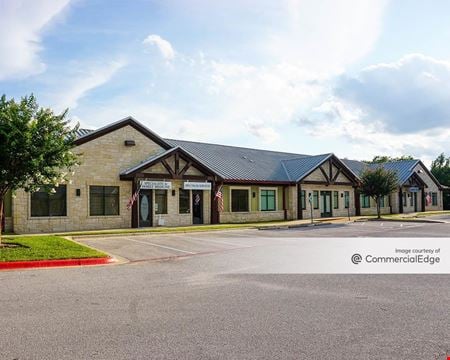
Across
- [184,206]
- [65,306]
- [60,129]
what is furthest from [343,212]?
[65,306]

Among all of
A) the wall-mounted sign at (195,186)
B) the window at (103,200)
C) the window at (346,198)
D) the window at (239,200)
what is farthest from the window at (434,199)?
the window at (103,200)

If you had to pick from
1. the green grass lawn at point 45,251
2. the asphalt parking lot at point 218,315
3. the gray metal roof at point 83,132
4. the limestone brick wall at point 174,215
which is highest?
the gray metal roof at point 83,132

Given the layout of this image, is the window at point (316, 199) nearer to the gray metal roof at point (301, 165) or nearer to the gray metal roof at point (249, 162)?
the gray metal roof at point (301, 165)

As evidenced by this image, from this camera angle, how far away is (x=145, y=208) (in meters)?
26.5

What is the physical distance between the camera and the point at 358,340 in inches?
218

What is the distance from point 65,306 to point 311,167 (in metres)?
30.0

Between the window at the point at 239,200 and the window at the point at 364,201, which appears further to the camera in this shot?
the window at the point at 364,201

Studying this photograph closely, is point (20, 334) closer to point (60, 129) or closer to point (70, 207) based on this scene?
point (60, 129)

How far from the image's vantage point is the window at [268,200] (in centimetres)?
3341

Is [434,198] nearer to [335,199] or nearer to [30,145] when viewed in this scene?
[335,199]

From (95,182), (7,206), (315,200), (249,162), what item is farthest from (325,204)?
(7,206)

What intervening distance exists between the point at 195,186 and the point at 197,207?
59.9 inches

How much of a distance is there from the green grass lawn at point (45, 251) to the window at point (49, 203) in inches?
286

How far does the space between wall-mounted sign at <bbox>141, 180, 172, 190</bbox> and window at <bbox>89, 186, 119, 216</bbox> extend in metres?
1.55
